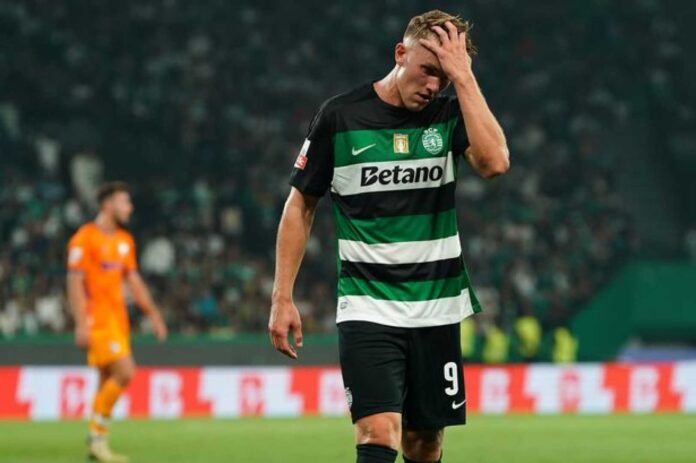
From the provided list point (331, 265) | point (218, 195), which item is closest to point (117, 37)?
point (218, 195)

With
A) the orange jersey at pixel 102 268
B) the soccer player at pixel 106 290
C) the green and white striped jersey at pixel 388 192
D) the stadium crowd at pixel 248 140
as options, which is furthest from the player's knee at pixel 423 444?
the stadium crowd at pixel 248 140

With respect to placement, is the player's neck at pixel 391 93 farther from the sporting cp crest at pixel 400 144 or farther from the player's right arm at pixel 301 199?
the player's right arm at pixel 301 199

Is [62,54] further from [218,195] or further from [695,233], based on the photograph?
[695,233]

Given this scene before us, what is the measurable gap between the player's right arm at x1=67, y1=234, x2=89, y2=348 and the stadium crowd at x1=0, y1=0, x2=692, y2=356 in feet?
27.4

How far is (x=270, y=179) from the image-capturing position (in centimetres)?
2611

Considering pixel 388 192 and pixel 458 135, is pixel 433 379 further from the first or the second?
pixel 458 135

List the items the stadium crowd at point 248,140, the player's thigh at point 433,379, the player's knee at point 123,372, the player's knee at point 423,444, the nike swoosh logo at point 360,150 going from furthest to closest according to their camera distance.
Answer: the stadium crowd at point 248,140
the player's knee at point 123,372
the player's knee at point 423,444
the player's thigh at point 433,379
the nike swoosh logo at point 360,150

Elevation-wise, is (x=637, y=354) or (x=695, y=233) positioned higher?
(x=695, y=233)

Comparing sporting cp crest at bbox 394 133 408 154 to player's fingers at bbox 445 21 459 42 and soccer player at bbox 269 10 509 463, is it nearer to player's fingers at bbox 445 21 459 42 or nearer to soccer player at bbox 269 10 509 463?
soccer player at bbox 269 10 509 463

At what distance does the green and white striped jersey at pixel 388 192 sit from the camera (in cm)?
609

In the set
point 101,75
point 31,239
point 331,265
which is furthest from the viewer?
point 101,75

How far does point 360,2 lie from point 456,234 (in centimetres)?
2502

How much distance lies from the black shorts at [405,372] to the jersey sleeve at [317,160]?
1.93ft

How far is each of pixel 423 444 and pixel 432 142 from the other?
131cm
